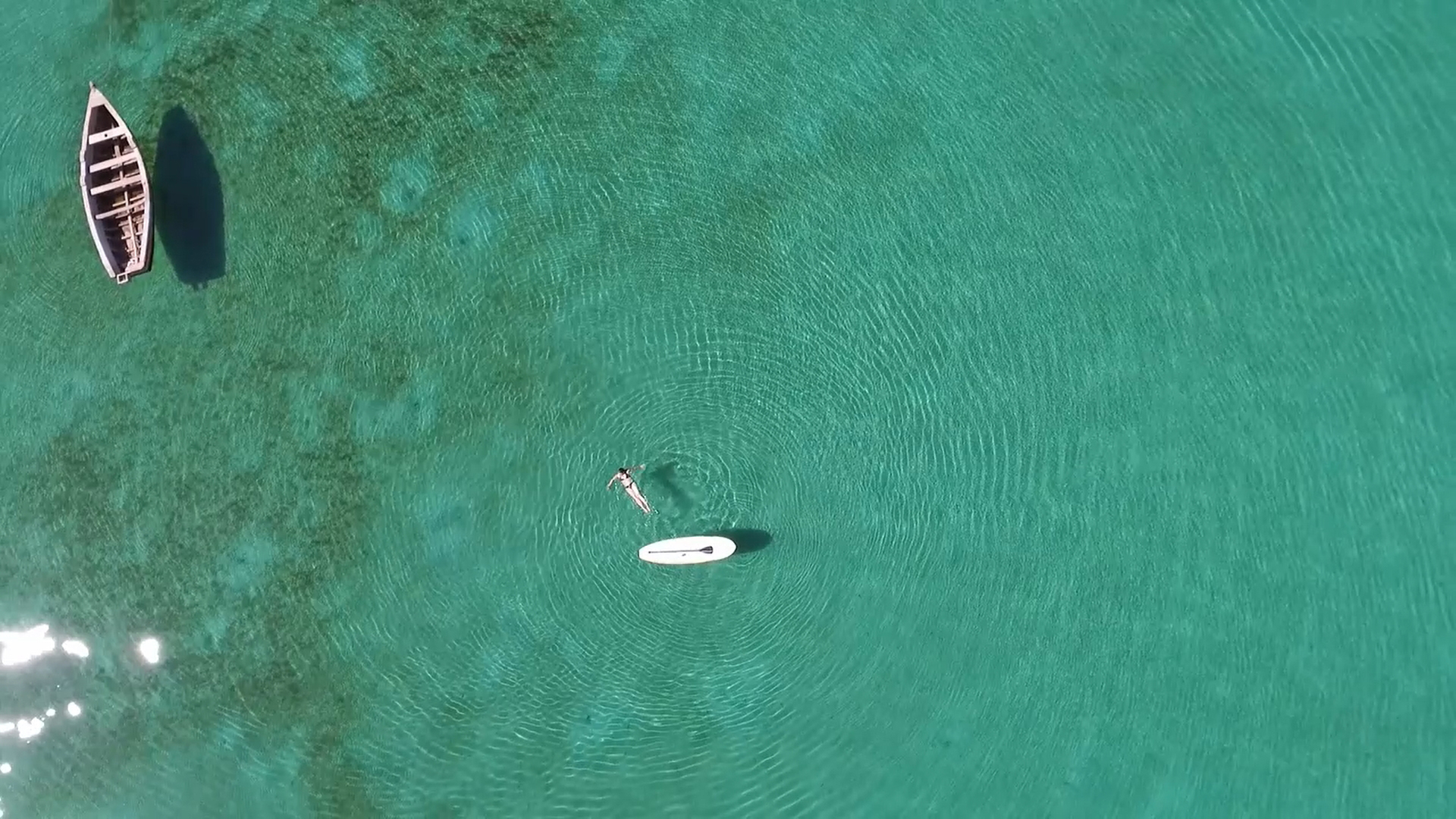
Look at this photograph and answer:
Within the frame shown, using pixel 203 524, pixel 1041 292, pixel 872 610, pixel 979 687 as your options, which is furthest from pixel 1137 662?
pixel 203 524

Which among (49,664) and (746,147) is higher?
(746,147)

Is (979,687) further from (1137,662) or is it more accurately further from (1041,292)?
(1041,292)

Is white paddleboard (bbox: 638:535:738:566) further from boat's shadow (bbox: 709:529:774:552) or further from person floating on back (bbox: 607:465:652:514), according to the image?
person floating on back (bbox: 607:465:652:514)

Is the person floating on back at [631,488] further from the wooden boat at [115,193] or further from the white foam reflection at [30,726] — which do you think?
the white foam reflection at [30,726]

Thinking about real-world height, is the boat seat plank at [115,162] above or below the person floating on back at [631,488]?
above

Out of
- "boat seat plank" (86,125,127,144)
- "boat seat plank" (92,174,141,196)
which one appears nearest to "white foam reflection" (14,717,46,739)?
"boat seat plank" (92,174,141,196)

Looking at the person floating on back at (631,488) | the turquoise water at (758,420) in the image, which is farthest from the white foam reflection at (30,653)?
the person floating on back at (631,488)
